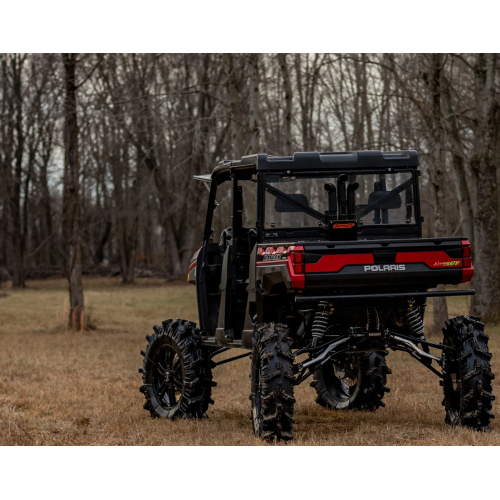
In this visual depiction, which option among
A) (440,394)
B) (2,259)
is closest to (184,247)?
(2,259)

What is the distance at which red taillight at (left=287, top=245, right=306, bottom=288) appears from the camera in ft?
23.6

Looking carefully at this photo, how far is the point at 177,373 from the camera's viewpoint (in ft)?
30.7

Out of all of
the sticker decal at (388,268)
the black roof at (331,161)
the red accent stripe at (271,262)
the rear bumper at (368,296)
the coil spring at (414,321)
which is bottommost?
the coil spring at (414,321)

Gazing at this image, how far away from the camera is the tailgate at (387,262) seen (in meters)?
7.25

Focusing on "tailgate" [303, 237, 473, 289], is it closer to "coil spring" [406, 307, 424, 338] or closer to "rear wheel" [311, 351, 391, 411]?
"coil spring" [406, 307, 424, 338]

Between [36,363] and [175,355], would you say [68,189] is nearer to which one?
[36,363]

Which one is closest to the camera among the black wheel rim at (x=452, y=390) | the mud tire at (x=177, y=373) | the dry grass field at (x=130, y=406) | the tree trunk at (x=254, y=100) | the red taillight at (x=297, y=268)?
the red taillight at (x=297, y=268)

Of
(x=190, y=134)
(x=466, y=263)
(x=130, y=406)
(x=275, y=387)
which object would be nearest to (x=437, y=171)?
(x=130, y=406)

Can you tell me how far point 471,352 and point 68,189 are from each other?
593 inches

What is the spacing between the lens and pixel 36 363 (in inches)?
594

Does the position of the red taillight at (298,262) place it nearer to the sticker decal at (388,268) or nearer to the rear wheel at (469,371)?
the sticker decal at (388,268)

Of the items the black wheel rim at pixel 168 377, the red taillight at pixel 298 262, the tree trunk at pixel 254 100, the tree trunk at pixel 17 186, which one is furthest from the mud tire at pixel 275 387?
the tree trunk at pixel 17 186

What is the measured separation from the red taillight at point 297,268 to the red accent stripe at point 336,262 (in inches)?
2.3

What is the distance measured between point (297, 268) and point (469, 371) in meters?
1.89
